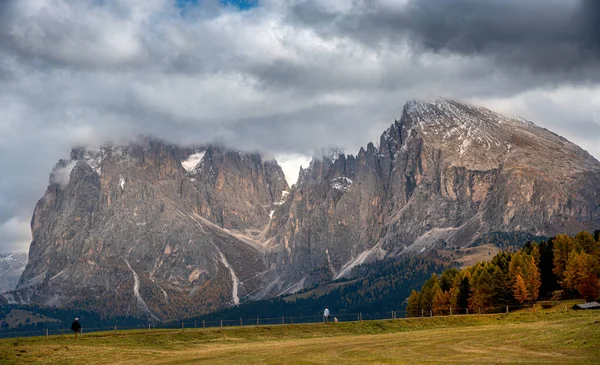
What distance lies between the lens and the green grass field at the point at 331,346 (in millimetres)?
80438

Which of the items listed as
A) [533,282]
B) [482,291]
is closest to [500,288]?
[482,291]

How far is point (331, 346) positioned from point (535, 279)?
9297cm

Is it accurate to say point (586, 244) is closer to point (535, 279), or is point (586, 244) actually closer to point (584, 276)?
point (535, 279)

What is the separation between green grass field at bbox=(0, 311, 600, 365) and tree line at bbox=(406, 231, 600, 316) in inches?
1483

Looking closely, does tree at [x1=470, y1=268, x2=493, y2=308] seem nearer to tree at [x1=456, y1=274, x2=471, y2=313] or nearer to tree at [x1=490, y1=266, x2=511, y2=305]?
tree at [x1=490, y1=266, x2=511, y2=305]

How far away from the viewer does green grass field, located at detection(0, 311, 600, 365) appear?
80.4m

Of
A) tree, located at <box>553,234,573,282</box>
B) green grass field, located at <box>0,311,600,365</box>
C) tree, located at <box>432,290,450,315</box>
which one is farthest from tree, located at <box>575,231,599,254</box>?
green grass field, located at <box>0,311,600,365</box>

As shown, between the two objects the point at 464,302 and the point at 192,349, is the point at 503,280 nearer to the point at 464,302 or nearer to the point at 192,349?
the point at 464,302

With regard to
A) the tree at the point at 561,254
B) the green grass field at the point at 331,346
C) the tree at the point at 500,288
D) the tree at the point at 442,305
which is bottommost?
the green grass field at the point at 331,346

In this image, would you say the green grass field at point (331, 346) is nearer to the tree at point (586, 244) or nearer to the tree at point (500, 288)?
the tree at point (500, 288)

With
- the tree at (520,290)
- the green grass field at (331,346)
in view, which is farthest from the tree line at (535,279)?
the green grass field at (331,346)

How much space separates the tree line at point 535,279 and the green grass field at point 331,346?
37.7 metres

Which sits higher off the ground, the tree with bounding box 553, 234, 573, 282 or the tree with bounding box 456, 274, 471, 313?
the tree with bounding box 553, 234, 573, 282

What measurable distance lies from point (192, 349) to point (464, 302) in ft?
332
